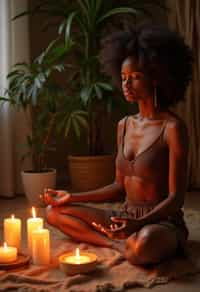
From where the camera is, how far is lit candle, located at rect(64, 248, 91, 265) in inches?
73.0

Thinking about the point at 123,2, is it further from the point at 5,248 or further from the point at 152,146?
the point at 5,248

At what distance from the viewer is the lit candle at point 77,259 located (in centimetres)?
186

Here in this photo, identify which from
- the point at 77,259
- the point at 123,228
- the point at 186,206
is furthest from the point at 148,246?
the point at 186,206

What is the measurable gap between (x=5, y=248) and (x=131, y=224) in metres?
0.46

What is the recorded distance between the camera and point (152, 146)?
2.08 m

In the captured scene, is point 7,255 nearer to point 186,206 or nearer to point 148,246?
point 148,246

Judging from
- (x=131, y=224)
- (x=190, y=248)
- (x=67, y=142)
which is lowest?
(x=190, y=248)

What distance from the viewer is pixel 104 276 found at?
187cm

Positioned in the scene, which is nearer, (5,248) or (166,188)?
(5,248)

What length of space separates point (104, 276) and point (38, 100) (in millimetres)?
1587

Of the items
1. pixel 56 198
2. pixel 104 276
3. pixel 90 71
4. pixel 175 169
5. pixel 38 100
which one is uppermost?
pixel 90 71

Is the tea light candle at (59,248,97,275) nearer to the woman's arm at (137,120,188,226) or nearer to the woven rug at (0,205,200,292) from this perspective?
the woven rug at (0,205,200,292)

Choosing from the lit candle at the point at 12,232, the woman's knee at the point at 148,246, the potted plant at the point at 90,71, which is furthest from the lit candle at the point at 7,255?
the potted plant at the point at 90,71

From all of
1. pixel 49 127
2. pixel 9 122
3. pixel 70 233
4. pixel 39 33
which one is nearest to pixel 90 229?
pixel 70 233
